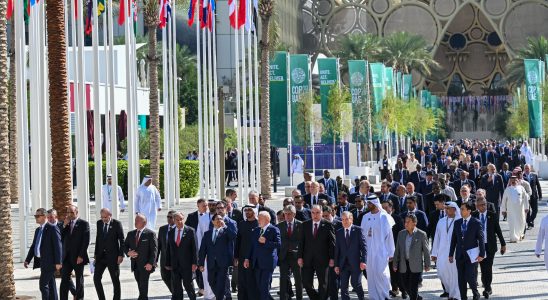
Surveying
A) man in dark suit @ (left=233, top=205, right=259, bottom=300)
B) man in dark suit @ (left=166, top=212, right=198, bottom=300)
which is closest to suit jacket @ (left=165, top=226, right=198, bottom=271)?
man in dark suit @ (left=166, top=212, right=198, bottom=300)

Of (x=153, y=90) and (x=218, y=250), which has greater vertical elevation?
(x=153, y=90)

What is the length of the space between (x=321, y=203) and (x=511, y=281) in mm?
2977

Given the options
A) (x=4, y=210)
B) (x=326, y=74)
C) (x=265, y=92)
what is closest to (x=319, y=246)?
(x=4, y=210)

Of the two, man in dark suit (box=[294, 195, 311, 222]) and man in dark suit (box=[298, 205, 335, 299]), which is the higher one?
man in dark suit (box=[294, 195, 311, 222])

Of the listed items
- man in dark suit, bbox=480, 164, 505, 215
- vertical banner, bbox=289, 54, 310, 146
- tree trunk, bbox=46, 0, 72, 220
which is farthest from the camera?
vertical banner, bbox=289, 54, 310, 146

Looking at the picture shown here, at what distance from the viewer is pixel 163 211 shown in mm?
34312

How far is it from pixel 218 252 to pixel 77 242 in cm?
180

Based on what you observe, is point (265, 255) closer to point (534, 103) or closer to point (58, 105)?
point (58, 105)

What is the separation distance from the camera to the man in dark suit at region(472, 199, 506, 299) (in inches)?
642

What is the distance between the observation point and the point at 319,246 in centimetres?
1545

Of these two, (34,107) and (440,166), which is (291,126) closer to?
(440,166)

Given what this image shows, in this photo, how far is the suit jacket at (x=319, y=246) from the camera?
15453 millimetres

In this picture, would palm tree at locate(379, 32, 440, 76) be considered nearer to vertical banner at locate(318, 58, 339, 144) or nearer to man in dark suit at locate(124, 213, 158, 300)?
vertical banner at locate(318, 58, 339, 144)

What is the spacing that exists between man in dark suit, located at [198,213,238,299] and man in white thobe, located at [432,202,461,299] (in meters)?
2.69
